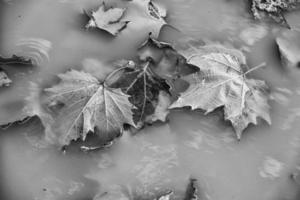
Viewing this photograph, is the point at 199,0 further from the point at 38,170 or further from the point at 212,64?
the point at 38,170

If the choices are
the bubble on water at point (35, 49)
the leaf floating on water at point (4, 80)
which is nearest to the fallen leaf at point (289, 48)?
the bubble on water at point (35, 49)

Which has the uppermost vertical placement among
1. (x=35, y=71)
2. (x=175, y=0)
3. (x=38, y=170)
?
(x=175, y=0)

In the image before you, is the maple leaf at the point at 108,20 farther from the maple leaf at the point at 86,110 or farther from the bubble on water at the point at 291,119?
the bubble on water at the point at 291,119

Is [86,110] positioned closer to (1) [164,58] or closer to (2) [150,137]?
(2) [150,137]

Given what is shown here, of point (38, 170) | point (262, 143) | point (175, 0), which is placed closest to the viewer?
point (38, 170)

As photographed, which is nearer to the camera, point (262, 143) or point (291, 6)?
point (262, 143)

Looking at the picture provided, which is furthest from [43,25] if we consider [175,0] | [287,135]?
[287,135]
